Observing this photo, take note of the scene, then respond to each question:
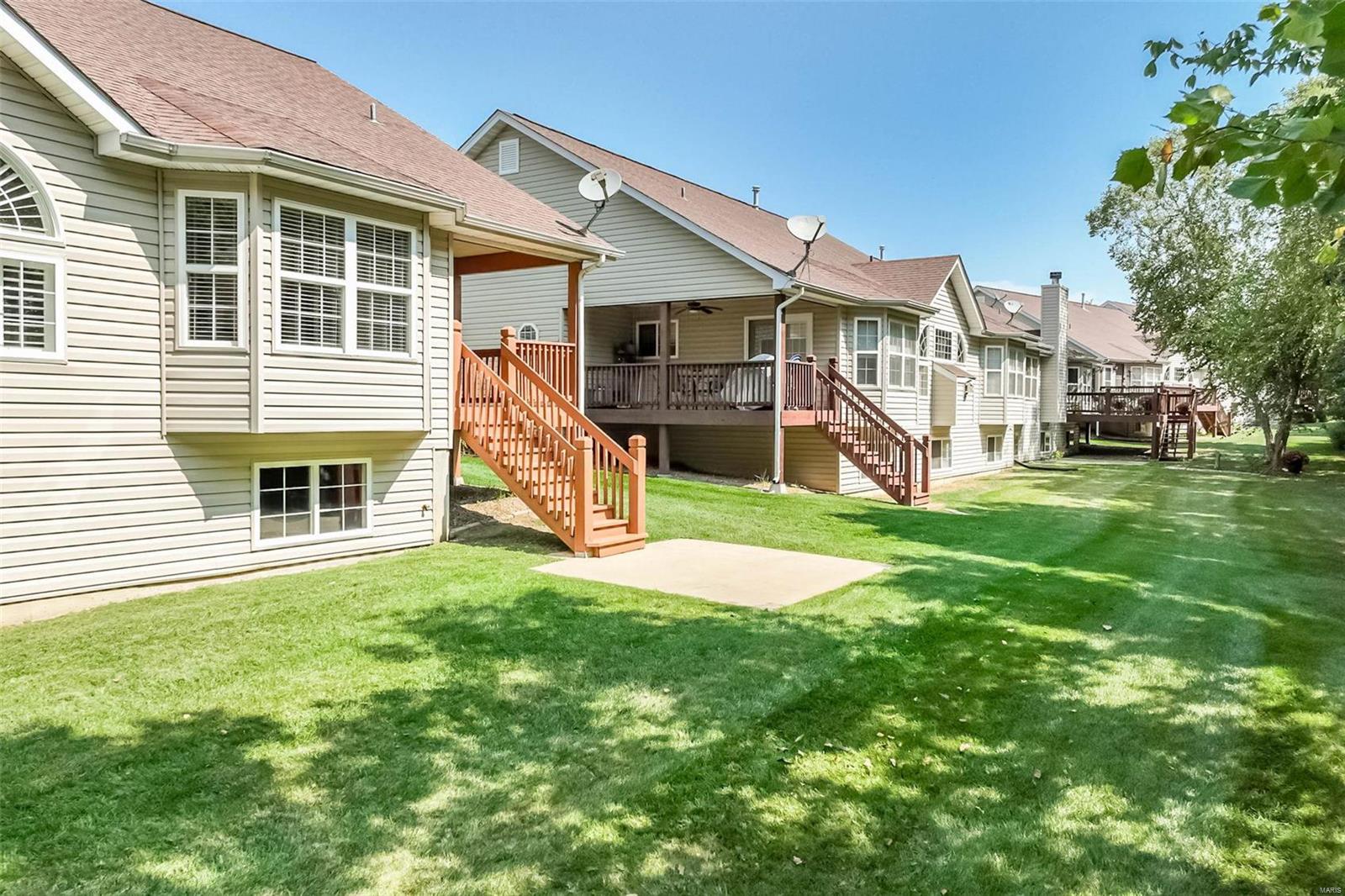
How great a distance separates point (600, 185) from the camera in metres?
13.7

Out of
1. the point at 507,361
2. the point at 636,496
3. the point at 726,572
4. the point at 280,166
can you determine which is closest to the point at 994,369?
the point at 636,496

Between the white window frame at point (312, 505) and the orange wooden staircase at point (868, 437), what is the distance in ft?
31.4

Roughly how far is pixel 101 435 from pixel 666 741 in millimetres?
6229

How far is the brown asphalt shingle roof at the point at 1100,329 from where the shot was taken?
134 ft

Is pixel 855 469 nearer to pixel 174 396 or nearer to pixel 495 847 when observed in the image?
pixel 174 396

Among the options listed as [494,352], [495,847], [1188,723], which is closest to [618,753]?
[495,847]

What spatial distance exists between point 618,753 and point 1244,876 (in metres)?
2.76

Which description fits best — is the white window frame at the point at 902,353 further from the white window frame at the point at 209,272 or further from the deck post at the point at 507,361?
the white window frame at the point at 209,272

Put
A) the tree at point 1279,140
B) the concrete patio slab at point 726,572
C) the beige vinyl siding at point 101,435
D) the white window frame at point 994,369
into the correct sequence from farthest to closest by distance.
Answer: the white window frame at point 994,369 < the concrete patio slab at point 726,572 < the beige vinyl siding at point 101,435 < the tree at point 1279,140

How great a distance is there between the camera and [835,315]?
17719 millimetres

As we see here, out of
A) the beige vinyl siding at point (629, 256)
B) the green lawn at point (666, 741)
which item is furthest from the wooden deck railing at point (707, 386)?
the green lawn at point (666, 741)

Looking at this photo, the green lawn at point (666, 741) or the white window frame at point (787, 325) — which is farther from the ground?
the white window frame at point (787, 325)

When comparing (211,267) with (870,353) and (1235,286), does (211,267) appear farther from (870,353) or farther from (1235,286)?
(1235,286)

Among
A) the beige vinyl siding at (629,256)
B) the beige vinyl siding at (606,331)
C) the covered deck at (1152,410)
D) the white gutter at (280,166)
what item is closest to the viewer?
the white gutter at (280,166)
